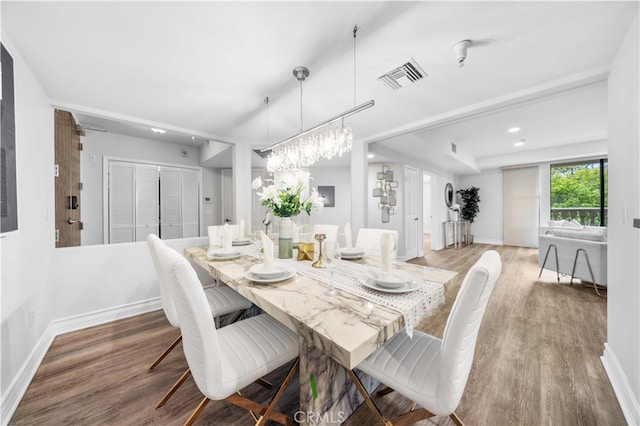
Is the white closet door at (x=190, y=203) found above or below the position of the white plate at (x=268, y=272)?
above

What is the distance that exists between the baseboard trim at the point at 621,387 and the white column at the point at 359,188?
243 cm

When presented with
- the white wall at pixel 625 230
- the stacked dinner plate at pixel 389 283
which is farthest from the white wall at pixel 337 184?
the stacked dinner plate at pixel 389 283

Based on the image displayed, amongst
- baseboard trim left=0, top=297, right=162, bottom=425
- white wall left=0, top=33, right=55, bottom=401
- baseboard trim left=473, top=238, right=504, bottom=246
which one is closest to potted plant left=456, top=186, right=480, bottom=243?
baseboard trim left=473, top=238, right=504, bottom=246

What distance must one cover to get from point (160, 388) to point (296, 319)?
133cm

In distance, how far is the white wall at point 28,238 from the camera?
1.44 m

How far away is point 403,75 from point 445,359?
1.96m

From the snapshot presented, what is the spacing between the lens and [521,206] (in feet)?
21.6

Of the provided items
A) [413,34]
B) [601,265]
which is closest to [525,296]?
[601,265]

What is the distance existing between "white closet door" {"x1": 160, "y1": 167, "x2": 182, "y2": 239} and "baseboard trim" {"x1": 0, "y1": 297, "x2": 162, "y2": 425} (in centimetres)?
209

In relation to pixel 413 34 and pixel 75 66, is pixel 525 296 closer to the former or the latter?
pixel 413 34

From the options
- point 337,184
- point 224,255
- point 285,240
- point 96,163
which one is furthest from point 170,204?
point 337,184

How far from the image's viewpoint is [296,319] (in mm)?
947

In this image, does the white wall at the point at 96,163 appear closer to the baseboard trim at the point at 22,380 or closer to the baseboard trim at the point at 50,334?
the baseboard trim at the point at 50,334

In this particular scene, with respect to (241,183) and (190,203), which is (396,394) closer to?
(241,183)
